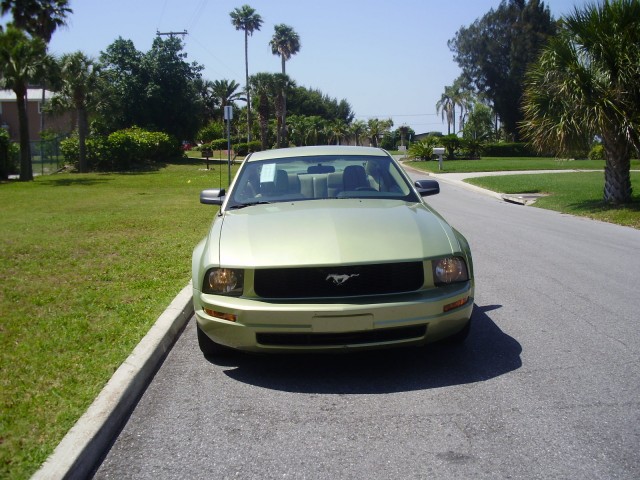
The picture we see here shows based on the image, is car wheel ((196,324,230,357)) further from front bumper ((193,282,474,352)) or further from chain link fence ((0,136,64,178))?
chain link fence ((0,136,64,178))

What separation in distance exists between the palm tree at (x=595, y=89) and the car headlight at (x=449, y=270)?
1185 cm

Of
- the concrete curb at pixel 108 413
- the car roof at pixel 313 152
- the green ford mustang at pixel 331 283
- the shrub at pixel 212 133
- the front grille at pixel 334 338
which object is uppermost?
Result: the shrub at pixel 212 133

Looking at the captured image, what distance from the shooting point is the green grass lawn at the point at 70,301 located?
3717 mm

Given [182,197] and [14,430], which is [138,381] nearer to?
[14,430]

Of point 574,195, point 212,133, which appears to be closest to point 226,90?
point 212,133

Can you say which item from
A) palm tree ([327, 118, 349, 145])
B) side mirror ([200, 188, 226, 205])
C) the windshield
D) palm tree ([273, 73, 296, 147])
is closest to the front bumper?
the windshield

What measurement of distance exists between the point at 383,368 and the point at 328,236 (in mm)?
1022

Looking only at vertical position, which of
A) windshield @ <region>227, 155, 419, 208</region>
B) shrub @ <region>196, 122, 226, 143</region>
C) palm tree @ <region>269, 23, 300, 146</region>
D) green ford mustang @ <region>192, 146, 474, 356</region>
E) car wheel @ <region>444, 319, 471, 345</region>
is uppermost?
palm tree @ <region>269, 23, 300, 146</region>

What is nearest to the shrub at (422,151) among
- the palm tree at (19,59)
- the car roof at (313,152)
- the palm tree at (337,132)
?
the palm tree at (19,59)

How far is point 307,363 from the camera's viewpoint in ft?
15.7

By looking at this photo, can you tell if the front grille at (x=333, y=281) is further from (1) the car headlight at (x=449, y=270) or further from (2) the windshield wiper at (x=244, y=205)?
(2) the windshield wiper at (x=244, y=205)

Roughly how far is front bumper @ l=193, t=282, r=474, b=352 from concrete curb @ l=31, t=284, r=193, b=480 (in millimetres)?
599

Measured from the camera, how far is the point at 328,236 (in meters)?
4.46

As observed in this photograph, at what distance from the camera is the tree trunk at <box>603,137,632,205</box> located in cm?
1609
